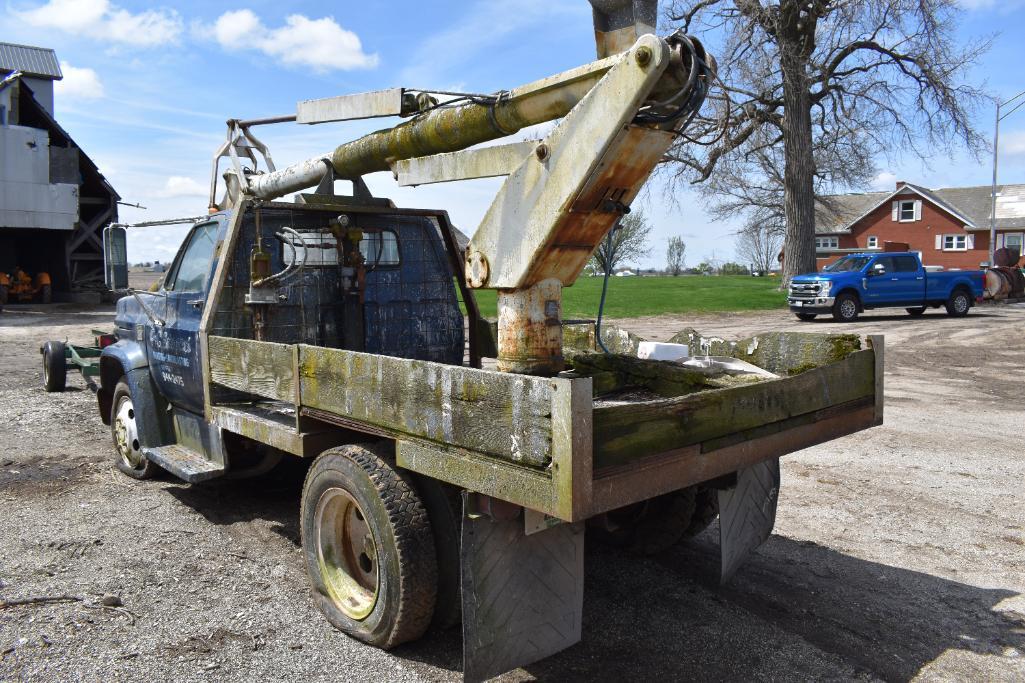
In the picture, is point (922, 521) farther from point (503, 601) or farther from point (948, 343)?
point (948, 343)

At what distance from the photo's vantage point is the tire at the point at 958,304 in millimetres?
23297

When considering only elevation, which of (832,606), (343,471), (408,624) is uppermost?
(343,471)

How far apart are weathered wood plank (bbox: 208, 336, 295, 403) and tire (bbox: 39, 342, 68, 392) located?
6.65 m

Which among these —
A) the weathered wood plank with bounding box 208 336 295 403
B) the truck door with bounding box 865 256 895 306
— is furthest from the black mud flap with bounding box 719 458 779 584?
the truck door with bounding box 865 256 895 306

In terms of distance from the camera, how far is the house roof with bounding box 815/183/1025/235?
162 ft

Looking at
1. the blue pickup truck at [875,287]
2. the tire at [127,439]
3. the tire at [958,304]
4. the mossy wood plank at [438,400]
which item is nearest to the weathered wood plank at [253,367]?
the mossy wood plank at [438,400]

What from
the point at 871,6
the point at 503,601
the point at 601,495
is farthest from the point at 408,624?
the point at 871,6

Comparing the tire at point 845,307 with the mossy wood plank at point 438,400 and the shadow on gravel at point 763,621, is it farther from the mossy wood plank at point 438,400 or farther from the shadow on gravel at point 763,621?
the mossy wood plank at point 438,400

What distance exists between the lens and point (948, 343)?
17.0 m

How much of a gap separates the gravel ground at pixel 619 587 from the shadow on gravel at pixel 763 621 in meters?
0.01

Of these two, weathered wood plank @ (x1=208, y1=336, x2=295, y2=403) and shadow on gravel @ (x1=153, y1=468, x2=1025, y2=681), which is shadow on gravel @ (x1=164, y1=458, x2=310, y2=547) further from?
weathered wood plank @ (x1=208, y1=336, x2=295, y2=403)

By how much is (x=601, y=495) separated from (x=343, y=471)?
1.38 metres

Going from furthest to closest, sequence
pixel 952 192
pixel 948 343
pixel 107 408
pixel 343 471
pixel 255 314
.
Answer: pixel 952 192 < pixel 948 343 < pixel 107 408 < pixel 255 314 < pixel 343 471

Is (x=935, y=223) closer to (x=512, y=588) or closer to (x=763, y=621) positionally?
(x=763, y=621)
